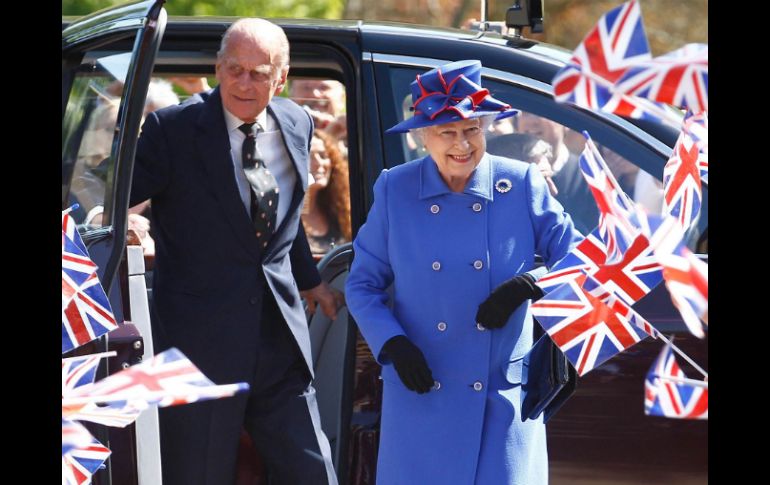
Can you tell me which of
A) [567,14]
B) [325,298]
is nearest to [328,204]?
[325,298]

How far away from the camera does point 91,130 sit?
385 cm

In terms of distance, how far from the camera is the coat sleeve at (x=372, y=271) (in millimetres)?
3141

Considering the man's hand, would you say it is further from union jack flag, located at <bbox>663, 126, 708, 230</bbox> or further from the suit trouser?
union jack flag, located at <bbox>663, 126, 708, 230</bbox>

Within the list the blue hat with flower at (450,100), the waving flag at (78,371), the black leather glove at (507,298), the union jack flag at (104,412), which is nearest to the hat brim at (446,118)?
the blue hat with flower at (450,100)

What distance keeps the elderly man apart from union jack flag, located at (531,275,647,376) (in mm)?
1269

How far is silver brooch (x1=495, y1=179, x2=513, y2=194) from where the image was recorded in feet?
10.4

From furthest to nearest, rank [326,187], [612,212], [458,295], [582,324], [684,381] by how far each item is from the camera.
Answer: [326,187]
[458,295]
[582,324]
[612,212]
[684,381]

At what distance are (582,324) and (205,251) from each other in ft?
4.61

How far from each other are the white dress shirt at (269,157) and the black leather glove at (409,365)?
620 millimetres

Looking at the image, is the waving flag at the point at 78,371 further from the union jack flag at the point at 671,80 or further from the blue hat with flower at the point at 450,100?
the blue hat with flower at the point at 450,100

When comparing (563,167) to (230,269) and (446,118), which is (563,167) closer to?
(446,118)

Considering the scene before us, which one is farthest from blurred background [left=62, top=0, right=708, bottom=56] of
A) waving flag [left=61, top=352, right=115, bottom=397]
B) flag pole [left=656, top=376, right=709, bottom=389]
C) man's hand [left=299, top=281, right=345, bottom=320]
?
flag pole [left=656, top=376, right=709, bottom=389]
